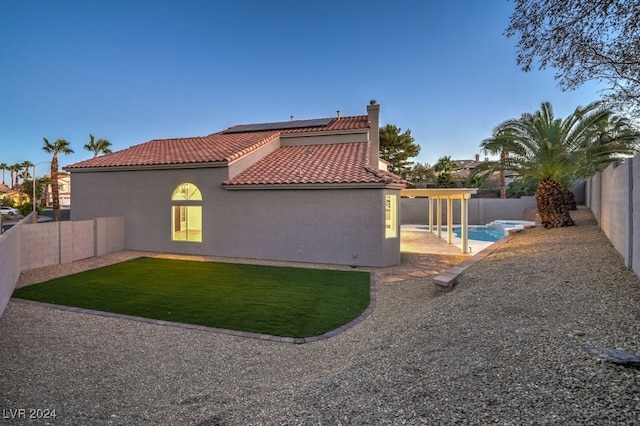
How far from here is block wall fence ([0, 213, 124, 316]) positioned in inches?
506

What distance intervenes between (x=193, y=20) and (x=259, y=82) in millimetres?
6984

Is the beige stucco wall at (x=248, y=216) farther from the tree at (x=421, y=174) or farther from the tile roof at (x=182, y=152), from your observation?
the tree at (x=421, y=174)

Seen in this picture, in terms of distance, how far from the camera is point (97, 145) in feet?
147

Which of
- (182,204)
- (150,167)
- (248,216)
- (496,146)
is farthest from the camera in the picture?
(150,167)

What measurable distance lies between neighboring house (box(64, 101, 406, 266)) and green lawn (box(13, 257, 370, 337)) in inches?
79.3

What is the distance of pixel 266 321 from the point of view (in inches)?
315

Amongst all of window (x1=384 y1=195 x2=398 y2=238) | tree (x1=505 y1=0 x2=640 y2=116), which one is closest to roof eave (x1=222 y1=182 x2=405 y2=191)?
window (x1=384 y1=195 x2=398 y2=238)

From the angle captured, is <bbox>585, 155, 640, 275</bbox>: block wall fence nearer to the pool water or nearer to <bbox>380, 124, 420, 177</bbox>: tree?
the pool water

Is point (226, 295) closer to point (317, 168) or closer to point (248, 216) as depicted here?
point (248, 216)

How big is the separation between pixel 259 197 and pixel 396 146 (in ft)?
120

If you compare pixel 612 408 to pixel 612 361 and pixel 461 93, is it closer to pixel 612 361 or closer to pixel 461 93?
pixel 612 361

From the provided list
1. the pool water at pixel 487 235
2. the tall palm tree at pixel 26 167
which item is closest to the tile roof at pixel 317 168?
the pool water at pixel 487 235

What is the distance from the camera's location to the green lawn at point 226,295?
8148 mm

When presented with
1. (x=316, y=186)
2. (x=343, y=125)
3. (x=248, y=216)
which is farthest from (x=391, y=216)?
(x=343, y=125)
